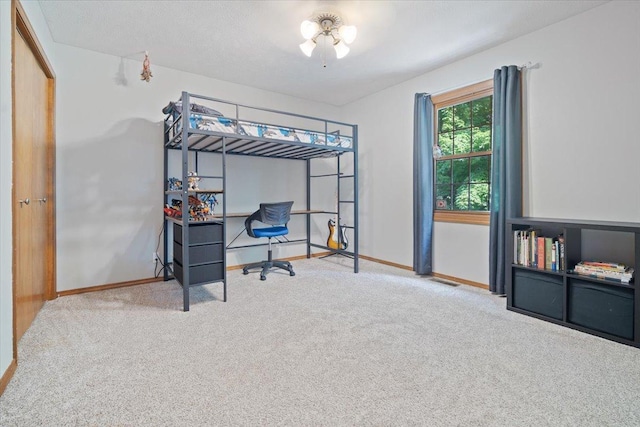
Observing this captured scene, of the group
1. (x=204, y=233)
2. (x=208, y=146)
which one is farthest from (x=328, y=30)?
(x=204, y=233)

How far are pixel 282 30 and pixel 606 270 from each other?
3174 mm

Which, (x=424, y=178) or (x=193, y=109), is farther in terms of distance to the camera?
(x=424, y=178)

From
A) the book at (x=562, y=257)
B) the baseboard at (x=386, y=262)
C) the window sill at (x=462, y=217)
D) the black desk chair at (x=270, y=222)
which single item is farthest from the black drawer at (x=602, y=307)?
the black desk chair at (x=270, y=222)

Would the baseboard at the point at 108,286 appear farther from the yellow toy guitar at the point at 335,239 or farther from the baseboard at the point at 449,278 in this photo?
the baseboard at the point at 449,278

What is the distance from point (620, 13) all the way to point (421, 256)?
8.76 feet

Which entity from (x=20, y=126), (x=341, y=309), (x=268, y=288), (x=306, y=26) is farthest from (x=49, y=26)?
(x=341, y=309)

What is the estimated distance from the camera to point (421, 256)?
3.73 metres

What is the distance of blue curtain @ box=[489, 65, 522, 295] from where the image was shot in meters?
2.90

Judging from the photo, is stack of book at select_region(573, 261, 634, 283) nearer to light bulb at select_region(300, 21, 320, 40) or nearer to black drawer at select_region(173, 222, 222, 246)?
light bulb at select_region(300, 21, 320, 40)

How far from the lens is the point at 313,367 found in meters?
1.77

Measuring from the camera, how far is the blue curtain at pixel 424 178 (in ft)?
12.2

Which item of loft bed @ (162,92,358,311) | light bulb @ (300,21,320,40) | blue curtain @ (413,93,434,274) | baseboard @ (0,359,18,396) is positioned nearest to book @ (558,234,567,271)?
blue curtain @ (413,93,434,274)

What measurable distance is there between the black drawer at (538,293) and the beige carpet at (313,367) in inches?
5.9

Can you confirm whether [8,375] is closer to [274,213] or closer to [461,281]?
[274,213]
